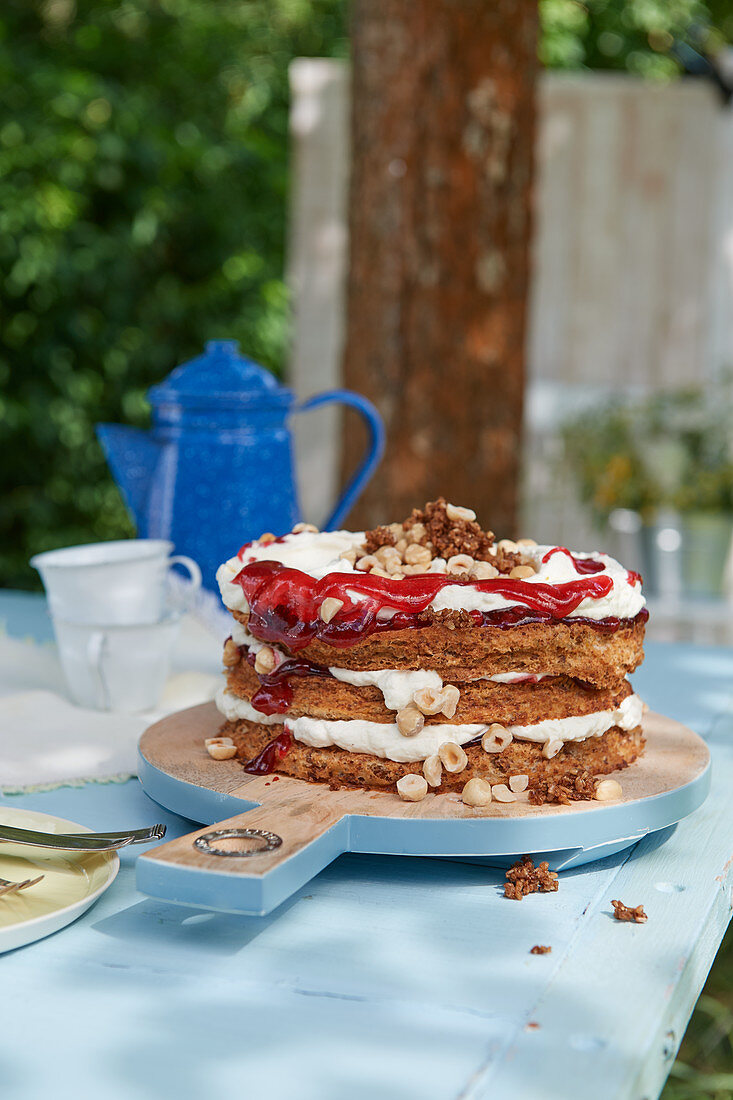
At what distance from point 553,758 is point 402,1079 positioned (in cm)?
33

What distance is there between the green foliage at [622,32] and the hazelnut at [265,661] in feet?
18.9

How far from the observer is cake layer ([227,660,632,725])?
0.84m

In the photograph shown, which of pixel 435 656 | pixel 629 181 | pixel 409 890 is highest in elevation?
pixel 629 181

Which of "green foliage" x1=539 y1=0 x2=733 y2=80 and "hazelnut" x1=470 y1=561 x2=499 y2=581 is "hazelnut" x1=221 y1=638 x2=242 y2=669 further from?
"green foliage" x1=539 y1=0 x2=733 y2=80

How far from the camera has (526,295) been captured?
262 cm

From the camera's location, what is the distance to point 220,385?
1.41 m

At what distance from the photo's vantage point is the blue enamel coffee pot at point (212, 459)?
1.39 m

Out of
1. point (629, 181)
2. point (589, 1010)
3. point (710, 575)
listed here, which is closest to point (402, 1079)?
point (589, 1010)

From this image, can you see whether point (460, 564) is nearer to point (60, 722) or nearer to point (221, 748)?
point (221, 748)

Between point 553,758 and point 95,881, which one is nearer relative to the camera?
point 95,881

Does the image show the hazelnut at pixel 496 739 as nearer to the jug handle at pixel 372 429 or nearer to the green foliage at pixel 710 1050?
the jug handle at pixel 372 429

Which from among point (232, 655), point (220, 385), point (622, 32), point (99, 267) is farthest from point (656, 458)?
point (622, 32)

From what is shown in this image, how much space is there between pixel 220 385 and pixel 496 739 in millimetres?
712

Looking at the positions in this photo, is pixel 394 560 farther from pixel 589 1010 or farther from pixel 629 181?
pixel 629 181
